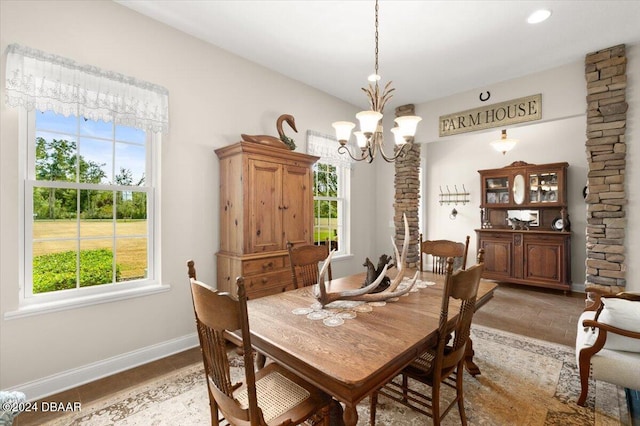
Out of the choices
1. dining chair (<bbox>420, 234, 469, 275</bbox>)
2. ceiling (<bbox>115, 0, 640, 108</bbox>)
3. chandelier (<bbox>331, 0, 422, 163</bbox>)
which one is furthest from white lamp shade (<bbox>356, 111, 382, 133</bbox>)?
dining chair (<bbox>420, 234, 469, 275</bbox>)

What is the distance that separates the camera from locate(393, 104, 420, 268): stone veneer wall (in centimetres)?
487

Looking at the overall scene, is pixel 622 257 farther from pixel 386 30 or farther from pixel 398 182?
pixel 386 30

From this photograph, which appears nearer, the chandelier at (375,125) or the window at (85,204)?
the chandelier at (375,125)

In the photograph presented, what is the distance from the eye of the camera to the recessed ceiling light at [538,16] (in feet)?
8.48

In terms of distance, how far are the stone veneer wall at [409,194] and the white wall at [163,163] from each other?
2075mm

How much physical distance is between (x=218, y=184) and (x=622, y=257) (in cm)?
432

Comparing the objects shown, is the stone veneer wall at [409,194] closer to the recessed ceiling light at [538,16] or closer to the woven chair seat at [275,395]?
the recessed ceiling light at [538,16]

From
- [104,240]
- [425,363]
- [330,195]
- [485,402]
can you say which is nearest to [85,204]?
[104,240]

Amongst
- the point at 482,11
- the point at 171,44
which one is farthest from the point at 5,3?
the point at 482,11

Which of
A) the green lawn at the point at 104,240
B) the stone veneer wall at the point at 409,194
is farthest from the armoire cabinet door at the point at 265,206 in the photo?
the stone veneer wall at the point at 409,194

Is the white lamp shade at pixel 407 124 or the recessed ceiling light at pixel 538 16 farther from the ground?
the recessed ceiling light at pixel 538 16

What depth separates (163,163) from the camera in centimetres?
281

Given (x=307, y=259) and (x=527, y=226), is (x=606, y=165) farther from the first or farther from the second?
(x=307, y=259)

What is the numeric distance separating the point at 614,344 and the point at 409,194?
3.14 meters
